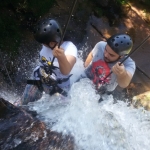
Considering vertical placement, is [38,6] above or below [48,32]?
below

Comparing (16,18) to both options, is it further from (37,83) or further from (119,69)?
(119,69)

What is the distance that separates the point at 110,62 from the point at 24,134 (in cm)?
189

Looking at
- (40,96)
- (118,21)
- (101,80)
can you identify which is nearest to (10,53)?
(40,96)

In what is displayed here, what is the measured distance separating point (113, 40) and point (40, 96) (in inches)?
54.9

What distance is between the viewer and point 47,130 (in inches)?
126

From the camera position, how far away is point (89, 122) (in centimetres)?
359

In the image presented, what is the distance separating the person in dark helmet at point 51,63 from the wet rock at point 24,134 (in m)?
0.83

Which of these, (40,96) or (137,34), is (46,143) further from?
(137,34)

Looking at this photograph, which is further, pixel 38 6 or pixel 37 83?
pixel 38 6

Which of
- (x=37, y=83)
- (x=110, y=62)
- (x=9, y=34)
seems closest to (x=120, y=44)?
(x=110, y=62)

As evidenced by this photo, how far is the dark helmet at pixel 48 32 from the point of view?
12.6 feet

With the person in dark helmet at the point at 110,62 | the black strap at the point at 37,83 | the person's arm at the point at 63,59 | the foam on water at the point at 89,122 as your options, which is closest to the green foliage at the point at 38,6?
the person in dark helmet at the point at 110,62

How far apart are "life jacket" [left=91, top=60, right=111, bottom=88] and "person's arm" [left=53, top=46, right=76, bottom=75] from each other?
63 cm

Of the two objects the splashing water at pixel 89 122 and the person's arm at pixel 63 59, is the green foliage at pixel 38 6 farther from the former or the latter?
the person's arm at pixel 63 59
